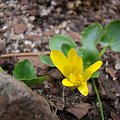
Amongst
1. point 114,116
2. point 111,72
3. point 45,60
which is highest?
point 45,60

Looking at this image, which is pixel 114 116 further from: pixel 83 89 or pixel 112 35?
pixel 112 35

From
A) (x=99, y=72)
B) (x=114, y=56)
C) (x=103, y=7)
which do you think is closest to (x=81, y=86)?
(x=99, y=72)

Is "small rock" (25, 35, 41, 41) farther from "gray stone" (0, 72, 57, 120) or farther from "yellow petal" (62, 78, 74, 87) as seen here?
"gray stone" (0, 72, 57, 120)

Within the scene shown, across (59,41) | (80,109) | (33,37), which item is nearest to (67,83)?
(80,109)

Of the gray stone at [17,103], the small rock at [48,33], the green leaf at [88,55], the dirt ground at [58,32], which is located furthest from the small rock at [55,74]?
the gray stone at [17,103]

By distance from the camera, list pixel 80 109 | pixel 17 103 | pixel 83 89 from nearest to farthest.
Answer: pixel 17 103 → pixel 83 89 → pixel 80 109

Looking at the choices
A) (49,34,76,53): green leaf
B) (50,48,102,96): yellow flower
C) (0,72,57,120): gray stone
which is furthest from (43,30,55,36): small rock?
(0,72,57,120): gray stone
